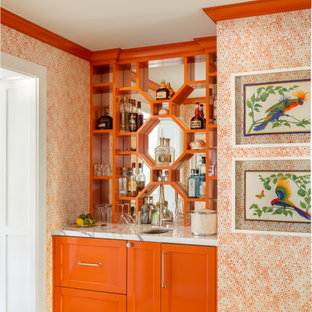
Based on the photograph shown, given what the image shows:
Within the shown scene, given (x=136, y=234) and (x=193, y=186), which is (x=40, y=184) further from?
(x=193, y=186)

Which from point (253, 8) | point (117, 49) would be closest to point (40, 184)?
point (117, 49)

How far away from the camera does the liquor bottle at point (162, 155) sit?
358 centimetres

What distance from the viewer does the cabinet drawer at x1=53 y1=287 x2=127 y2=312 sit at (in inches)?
123

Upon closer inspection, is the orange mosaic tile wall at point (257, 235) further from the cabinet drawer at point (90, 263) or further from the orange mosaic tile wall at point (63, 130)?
the orange mosaic tile wall at point (63, 130)

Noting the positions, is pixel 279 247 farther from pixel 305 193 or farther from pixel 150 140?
pixel 150 140

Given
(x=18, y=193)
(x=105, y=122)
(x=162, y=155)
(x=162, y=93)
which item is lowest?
(x=18, y=193)

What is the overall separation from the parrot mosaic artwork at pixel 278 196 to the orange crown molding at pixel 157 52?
1.20 metres

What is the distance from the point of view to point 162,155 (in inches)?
142

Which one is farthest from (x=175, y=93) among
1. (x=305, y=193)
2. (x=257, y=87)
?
(x=305, y=193)

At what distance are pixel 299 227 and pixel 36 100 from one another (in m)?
2.08

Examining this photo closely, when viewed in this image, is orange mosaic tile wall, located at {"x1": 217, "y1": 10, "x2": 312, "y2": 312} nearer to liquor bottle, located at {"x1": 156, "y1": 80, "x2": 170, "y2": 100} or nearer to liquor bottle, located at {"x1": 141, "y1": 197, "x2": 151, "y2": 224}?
liquor bottle, located at {"x1": 156, "y1": 80, "x2": 170, "y2": 100}

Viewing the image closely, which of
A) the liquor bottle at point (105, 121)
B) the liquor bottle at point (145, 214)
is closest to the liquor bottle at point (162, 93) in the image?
the liquor bottle at point (105, 121)

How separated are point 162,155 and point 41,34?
140cm

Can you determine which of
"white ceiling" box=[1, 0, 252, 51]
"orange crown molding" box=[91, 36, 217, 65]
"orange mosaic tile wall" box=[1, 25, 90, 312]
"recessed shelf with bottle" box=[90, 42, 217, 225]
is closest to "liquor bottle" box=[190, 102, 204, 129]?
"recessed shelf with bottle" box=[90, 42, 217, 225]
